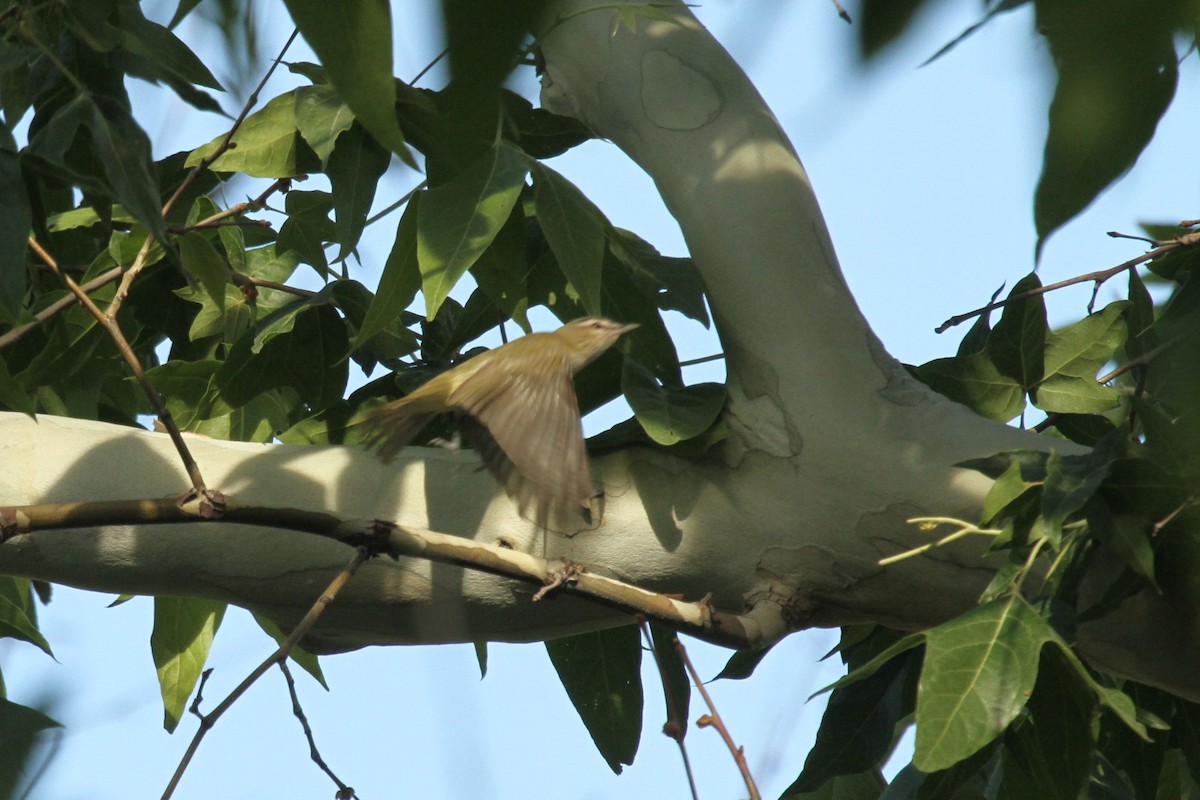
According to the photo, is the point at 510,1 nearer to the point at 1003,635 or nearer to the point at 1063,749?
the point at 1003,635

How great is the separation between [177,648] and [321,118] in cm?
84

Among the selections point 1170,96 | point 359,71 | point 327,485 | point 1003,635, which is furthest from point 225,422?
point 1170,96

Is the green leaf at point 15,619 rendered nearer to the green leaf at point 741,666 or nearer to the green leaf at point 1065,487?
the green leaf at point 741,666

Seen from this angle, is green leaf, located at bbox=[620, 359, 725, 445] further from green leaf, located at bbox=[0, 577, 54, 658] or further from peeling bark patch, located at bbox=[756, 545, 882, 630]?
green leaf, located at bbox=[0, 577, 54, 658]

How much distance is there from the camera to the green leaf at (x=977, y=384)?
169cm

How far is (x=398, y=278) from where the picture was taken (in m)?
1.44

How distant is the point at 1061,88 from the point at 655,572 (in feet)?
3.92

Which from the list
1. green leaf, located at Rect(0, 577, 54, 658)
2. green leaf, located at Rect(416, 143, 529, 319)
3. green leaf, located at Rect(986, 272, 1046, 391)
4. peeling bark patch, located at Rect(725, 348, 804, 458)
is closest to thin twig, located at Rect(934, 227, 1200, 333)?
green leaf, located at Rect(986, 272, 1046, 391)

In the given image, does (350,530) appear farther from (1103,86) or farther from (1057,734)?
(1103,86)

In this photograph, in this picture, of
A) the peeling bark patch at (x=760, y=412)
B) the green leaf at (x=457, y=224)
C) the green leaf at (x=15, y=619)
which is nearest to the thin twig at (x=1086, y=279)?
the peeling bark patch at (x=760, y=412)

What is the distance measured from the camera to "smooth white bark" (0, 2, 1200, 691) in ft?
4.51

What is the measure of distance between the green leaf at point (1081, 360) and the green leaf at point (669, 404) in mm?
533

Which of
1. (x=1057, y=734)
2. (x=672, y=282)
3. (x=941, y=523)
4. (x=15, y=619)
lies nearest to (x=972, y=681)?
(x=1057, y=734)

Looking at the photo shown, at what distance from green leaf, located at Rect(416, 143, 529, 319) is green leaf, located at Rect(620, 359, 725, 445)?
26cm
